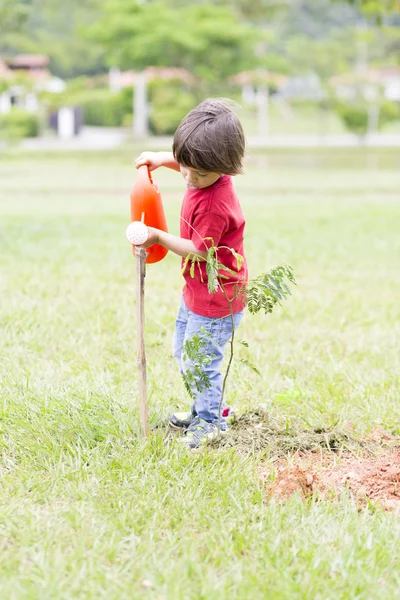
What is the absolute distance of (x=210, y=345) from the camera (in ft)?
9.64

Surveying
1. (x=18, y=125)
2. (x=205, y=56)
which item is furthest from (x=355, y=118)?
(x=18, y=125)

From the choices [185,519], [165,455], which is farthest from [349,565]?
[165,455]

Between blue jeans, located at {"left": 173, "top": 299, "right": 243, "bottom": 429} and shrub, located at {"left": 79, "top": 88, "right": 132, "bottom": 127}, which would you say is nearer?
blue jeans, located at {"left": 173, "top": 299, "right": 243, "bottom": 429}

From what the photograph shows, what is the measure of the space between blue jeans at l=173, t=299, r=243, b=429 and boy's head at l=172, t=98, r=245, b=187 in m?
0.53

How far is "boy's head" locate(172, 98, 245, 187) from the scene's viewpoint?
261 cm

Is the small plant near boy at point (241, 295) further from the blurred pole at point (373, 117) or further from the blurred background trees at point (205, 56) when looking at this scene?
the blurred pole at point (373, 117)

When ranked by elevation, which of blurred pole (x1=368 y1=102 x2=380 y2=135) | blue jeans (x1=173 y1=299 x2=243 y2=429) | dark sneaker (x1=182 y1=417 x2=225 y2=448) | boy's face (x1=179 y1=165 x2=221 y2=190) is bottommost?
blurred pole (x1=368 y1=102 x2=380 y2=135)

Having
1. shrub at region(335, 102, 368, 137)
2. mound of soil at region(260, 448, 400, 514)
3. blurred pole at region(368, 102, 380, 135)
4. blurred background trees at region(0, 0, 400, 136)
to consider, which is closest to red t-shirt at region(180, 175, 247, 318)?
mound of soil at region(260, 448, 400, 514)

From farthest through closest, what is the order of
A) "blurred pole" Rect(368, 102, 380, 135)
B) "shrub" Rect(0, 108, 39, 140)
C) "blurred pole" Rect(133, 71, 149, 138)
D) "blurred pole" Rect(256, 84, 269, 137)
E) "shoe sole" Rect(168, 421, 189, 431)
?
"blurred pole" Rect(256, 84, 269, 137)
"blurred pole" Rect(368, 102, 380, 135)
"blurred pole" Rect(133, 71, 149, 138)
"shrub" Rect(0, 108, 39, 140)
"shoe sole" Rect(168, 421, 189, 431)

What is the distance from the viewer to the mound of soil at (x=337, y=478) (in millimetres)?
2597

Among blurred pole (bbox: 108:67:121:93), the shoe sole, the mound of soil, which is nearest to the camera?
the mound of soil

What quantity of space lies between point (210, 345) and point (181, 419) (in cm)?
35

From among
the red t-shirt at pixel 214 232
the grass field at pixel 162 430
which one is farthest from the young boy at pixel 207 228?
the grass field at pixel 162 430

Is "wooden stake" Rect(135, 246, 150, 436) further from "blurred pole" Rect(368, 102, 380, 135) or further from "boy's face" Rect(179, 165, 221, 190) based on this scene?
"blurred pole" Rect(368, 102, 380, 135)
